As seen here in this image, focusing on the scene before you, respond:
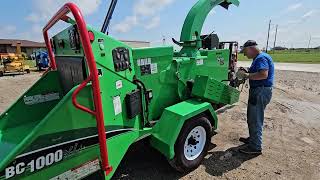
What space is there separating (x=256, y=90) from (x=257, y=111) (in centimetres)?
36

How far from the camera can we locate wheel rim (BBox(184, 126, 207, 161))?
3.63 metres

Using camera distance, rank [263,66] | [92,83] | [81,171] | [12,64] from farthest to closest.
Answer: [12,64] → [263,66] → [81,171] → [92,83]

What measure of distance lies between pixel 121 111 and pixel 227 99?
237 centimetres

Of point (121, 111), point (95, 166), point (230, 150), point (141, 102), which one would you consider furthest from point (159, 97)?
point (230, 150)

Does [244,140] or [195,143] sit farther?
[244,140]

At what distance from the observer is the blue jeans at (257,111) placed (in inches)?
159

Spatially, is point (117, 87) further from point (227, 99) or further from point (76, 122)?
point (227, 99)

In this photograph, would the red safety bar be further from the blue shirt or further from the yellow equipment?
the yellow equipment

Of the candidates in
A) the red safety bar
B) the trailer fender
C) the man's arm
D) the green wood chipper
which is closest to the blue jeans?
the man's arm

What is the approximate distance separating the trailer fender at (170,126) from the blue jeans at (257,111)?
1108mm

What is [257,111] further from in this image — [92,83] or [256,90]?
[92,83]

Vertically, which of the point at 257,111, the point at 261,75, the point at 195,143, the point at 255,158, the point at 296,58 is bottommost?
the point at 296,58

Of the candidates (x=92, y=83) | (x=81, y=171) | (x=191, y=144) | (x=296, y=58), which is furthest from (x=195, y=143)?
(x=296, y=58)

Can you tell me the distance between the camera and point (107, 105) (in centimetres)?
267
